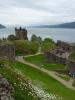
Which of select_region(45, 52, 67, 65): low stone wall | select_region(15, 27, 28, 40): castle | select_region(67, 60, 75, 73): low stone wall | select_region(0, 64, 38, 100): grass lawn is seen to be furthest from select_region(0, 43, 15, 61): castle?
select_region(15, 27, 28, 40): castle

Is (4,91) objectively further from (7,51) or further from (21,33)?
(21,33)

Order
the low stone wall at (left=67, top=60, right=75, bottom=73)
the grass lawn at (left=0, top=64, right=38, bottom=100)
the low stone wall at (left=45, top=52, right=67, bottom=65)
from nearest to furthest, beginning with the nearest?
the grass lawn at (left=0, top=64, right=38, bottom=100), the low stone wall at (left=67, top=60, right=75, bottom=73), the low stone wall at (left=45, top=52, right=67, bottom=65)

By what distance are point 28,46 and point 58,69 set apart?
28.8 meters

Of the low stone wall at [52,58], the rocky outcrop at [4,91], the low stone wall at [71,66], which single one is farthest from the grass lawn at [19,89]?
the low stone wall at [52,58]

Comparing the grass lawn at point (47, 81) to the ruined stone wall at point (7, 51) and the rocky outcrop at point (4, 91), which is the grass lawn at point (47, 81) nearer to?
the ruined stone wall at point (7, 51)

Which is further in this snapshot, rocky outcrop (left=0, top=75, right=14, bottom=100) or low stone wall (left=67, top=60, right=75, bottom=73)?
low stone wall (left=67, top=60, right=75, bottom=73)

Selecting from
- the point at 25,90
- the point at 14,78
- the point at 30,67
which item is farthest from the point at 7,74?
the point at 30,67

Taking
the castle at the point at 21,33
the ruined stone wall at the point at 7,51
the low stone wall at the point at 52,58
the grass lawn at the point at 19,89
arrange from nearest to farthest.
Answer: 1. the grass lawn at the point at 19,89
2. the ruined stone wall at the point at 7,51
3. the low stone wall at the point at 52,58
4. the castle at the point at 21,33

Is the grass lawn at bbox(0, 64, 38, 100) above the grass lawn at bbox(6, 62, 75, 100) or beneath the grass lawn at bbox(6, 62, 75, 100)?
above

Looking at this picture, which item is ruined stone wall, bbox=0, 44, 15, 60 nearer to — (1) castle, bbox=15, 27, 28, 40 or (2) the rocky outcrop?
(1) castle, bbox=15, 27, 28, 40

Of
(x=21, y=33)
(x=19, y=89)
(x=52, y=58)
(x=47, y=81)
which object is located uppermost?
(x=19, y=89)

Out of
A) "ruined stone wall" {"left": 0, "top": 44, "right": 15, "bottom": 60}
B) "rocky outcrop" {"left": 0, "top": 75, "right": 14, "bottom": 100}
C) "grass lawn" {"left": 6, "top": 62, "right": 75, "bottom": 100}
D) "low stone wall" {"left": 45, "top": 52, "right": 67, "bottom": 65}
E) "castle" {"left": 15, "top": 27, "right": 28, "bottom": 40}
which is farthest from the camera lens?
"castle" {"left": 15, "top": 27, "right": 28, "bottom": 40}

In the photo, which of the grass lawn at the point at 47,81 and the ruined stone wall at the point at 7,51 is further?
the ruined stone wall at the point at 7,51

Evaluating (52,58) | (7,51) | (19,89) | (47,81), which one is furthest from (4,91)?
(52,58)
